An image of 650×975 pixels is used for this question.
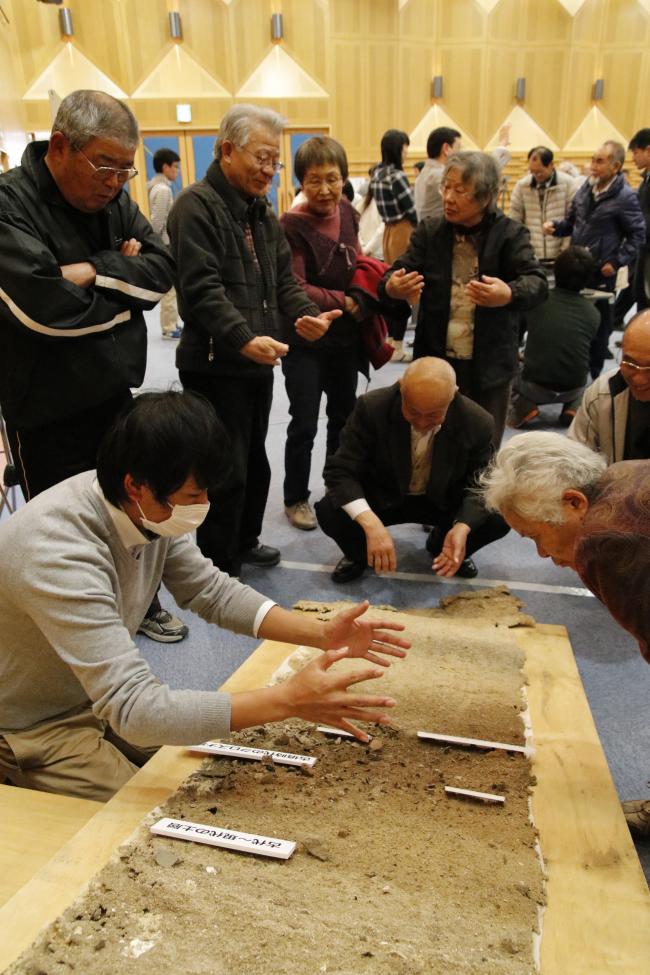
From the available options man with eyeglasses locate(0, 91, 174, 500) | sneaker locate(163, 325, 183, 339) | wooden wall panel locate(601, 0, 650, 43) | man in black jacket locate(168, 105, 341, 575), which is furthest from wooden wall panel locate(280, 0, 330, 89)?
man with eyeglasses locate(0, 91, 174, 500)

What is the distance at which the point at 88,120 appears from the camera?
1.70 metres

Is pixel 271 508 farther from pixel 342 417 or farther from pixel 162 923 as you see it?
pixel 162 923

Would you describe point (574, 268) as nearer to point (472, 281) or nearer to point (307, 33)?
point (472, 281)

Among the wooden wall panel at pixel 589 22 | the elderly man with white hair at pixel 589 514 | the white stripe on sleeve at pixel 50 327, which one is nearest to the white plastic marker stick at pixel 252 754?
the elderly man with white hair at pixel 589 514

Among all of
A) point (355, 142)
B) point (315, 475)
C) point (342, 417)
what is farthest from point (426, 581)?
point (355, 142)

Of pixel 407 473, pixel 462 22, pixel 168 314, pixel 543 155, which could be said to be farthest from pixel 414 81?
pixel 407 473

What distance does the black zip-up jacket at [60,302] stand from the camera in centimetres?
174

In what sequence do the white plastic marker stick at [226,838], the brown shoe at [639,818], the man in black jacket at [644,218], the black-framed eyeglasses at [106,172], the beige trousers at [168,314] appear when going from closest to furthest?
the white plastic marker stick at [226,838], the brown shoe at [639,818], the black-framed eyeglasses at [106,172], the man in black jacket at [644,218], the beige trousers at [168,314]

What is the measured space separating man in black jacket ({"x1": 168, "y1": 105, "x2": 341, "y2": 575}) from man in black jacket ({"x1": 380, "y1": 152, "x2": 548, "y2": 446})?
462mm

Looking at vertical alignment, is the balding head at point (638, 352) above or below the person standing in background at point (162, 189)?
below

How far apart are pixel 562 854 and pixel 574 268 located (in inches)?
138

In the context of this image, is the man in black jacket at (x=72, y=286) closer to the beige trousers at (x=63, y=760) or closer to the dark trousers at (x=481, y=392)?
the beige trousers at (x=63, y=760)

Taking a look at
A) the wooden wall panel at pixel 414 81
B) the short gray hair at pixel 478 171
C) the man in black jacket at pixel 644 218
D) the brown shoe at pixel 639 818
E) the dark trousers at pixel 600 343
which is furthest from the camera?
the wooden wall panel at pixel 414 81

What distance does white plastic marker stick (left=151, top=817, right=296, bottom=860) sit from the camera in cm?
118
